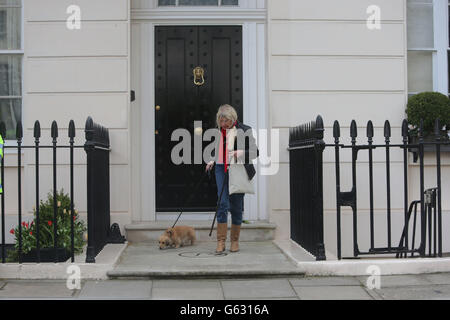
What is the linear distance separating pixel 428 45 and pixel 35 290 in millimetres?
6089

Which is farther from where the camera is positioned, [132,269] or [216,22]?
[216,22]

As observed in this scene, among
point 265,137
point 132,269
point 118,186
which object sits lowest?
point 132,269

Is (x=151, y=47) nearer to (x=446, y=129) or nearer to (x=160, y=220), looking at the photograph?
(x=160, y=220)

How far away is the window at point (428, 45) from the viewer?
800 cm

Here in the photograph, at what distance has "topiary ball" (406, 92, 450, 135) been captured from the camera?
7422mm

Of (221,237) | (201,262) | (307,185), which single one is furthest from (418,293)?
(221,237)

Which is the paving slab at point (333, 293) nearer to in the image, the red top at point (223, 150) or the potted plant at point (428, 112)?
the red top at point (223, 150)

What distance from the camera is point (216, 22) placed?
7.97 meters

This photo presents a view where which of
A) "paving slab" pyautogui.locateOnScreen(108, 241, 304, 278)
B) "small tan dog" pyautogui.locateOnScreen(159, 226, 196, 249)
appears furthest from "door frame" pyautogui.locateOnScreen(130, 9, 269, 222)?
"small tan dog" pyautogui.locateOnScreen(159, 226, 196, 249)

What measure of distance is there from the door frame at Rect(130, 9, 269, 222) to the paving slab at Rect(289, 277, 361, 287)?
7.94 feet

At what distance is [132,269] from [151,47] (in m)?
3.50

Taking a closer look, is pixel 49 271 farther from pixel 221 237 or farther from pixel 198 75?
pixel 198 75

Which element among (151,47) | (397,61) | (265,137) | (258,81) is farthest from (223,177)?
(397,61)

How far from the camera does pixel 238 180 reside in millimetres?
6352
